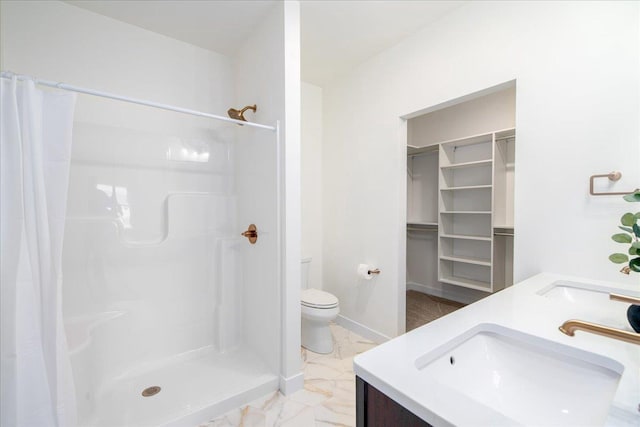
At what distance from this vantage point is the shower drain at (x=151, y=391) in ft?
5.17

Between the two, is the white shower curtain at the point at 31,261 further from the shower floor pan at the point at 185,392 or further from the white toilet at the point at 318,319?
the white toilet at the point at 318,319

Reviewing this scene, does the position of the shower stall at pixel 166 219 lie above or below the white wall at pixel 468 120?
below

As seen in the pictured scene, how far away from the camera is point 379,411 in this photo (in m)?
0.59

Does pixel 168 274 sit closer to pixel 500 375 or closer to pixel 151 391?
pixel 151 391

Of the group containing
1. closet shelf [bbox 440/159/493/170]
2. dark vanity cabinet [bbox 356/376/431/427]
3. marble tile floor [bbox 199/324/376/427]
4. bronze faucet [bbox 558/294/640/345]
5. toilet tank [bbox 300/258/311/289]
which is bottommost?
marble tile floor [bbox 199/324/376/427]

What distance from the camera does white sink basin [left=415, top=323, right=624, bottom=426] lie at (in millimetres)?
605

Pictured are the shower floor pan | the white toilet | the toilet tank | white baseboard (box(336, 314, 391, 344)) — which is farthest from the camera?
the toilet tank

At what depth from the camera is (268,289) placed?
5.96ft

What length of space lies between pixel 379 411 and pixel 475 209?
304 centimetres

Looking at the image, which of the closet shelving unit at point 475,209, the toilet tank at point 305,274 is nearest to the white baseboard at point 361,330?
the toilet tank at point 305,274

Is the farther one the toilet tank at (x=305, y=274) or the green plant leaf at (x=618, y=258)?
the toilet tank at (x=305, y=274)

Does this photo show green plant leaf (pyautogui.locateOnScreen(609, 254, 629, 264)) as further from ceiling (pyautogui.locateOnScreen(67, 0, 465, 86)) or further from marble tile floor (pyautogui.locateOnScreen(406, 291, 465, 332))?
marble tile floor (pyautogui.locateOnScreen(406, 291, 465, 332))

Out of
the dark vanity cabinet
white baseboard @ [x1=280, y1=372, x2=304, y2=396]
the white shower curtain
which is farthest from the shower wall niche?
the white shower curtain

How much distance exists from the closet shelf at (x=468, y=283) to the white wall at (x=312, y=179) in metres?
1.48
